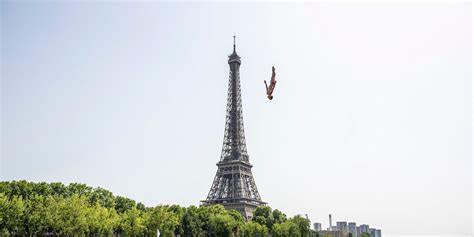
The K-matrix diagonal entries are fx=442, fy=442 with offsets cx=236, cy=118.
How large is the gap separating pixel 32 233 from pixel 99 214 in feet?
25.2

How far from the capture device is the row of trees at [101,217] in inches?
1948

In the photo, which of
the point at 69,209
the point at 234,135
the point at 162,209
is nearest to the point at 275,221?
the point at 234,135

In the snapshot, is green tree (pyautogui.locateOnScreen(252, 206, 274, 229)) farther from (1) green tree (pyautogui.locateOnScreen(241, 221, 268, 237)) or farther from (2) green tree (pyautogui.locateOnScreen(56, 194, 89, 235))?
(2) green tree (pyautogui.locateOnScreen(56, 194, 89, 235))

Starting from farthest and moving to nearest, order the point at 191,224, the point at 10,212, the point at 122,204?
the point at 191,224 < the point at 122,204 < the point at 10,212

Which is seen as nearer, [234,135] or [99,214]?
[99,214]

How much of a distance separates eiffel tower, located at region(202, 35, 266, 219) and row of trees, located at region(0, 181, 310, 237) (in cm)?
853

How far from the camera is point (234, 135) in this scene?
107m

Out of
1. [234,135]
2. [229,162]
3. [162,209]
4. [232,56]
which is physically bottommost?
[162,209]

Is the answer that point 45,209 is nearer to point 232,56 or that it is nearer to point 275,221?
point 275,221

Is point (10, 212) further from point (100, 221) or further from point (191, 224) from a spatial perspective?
point (191, 224)

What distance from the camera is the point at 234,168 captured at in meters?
102

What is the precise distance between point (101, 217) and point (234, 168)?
163ft

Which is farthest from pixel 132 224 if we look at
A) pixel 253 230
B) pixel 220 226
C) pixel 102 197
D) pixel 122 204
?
pixel 253 230

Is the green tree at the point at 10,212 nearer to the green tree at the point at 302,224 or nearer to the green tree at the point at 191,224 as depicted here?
the green tree at the point at 191,224
